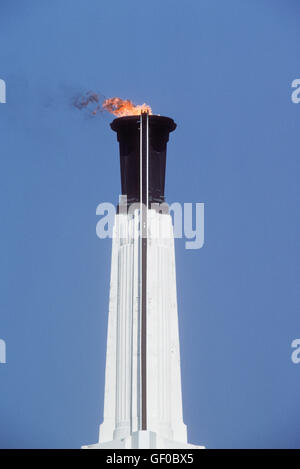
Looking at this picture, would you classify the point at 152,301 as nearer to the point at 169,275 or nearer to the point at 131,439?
the point at 169,275

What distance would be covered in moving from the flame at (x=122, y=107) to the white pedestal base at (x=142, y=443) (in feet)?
55.7

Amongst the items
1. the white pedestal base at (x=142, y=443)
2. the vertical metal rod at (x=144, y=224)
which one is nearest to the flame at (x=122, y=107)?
the vertical metal rod at (x=144, y=224)

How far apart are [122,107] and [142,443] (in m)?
18.2

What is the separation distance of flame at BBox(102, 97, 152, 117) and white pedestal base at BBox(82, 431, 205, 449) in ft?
55.7

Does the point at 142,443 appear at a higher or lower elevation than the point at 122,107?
lower

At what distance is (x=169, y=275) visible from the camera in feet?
214

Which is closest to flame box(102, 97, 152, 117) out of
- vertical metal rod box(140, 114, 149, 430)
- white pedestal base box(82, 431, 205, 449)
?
vertical metal rod box(140, 114, 149, 430)

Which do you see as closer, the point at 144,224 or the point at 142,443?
the point at 142,443

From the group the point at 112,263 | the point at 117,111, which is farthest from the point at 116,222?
the point at 117,111

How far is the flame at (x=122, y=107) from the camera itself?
6825cm

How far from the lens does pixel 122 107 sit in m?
68.6

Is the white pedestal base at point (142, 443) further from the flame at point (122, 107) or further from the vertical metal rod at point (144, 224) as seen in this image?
the flame at point (122, 107)
